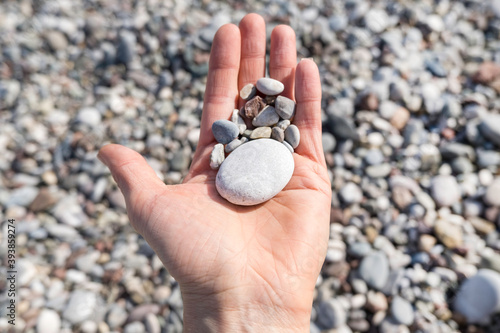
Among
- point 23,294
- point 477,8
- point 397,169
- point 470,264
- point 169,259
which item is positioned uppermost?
point 477,8

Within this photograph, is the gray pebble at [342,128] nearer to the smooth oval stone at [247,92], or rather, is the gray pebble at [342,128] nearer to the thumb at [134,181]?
the smooth oval stone at [247,92]

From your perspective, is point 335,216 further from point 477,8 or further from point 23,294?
point 477,8

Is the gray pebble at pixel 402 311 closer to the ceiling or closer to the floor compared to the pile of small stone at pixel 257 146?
closer to the floor

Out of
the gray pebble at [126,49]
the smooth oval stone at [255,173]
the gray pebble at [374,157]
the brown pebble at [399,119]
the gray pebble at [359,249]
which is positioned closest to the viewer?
the smooth oval stone at [255,173]

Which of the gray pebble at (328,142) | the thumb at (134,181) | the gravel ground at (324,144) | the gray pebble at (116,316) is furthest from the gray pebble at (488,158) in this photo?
the gray pebble at (116,316)

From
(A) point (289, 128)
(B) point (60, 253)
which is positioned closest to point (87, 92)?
(B) point (60, 253)

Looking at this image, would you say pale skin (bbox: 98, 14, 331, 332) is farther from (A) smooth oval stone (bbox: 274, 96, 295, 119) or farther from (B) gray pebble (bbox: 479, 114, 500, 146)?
(B) gray pebble (bbox: 479, 114, 500, 146)
